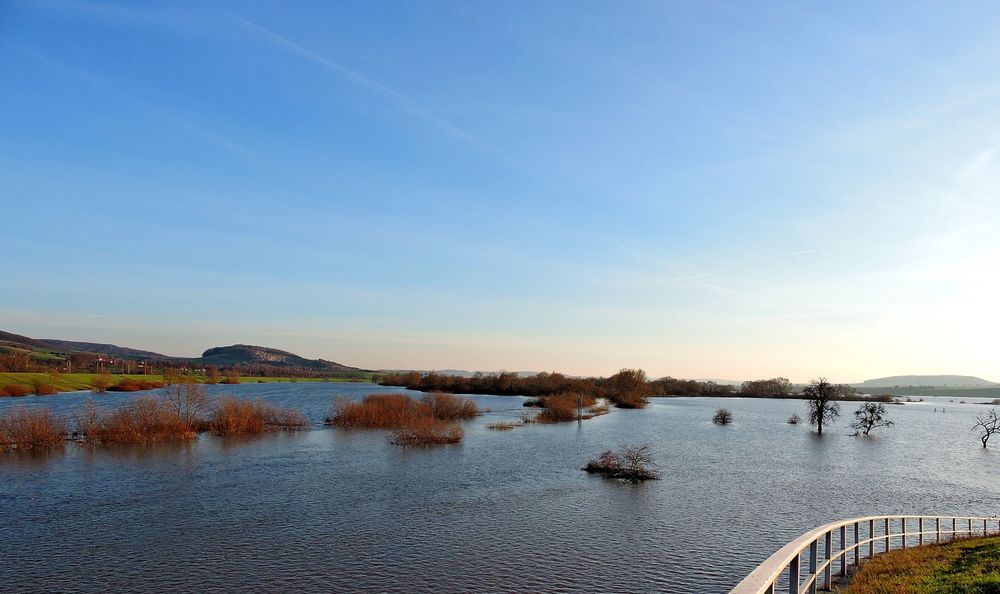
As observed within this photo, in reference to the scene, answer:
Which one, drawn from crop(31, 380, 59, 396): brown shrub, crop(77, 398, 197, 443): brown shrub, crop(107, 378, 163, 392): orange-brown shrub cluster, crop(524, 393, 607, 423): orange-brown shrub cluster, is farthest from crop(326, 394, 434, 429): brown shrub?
crop(107, 378, 163, 392): orange-brown shrub cluster

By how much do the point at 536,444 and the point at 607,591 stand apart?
33.3 metres

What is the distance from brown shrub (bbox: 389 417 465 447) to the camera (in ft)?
152

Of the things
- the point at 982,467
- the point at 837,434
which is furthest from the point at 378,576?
the point at 837,434

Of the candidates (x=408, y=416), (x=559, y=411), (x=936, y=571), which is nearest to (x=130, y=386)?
(x=408, y=416)

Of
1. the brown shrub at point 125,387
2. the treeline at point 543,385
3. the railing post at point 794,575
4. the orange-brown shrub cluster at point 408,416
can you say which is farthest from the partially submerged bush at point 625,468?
the brown shrub at point 125,387

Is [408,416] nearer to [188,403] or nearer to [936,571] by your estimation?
[188,403]

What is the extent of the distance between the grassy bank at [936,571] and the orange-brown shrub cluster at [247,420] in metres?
48.7

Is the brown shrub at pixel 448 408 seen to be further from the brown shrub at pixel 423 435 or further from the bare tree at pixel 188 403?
the bare tree at pixel 188 403

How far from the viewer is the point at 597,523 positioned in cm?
2400

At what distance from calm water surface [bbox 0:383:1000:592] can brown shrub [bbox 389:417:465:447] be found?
1.91m

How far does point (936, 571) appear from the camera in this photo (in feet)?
41.9

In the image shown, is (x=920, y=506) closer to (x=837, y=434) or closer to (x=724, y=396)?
(x=837, y=434)

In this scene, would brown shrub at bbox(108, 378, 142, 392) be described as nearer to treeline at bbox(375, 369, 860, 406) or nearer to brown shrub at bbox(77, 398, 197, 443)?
treeline at bbox(375, 369, 860, 406)

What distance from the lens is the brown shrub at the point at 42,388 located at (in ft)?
336
